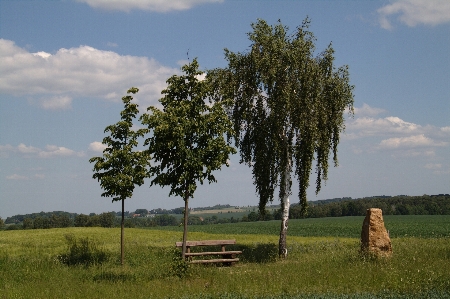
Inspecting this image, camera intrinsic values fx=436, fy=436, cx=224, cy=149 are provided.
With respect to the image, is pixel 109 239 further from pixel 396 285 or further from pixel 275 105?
pixel 396 285

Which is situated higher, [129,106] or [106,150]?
[129,106]

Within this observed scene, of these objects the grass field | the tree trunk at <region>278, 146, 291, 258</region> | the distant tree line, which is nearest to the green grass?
the tree trunk at <region>278, 146, 291, 258</region>

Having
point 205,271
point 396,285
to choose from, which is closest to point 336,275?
point 396,285

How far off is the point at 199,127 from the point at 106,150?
629cm

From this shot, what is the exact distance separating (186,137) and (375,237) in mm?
9857

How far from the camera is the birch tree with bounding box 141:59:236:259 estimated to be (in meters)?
18.2

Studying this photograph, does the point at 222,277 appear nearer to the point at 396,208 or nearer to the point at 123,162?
the point at 123,162

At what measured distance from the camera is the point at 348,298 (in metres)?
11.4

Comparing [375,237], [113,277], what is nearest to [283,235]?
[375,237]

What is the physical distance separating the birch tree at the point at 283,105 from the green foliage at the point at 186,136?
5.86 metres

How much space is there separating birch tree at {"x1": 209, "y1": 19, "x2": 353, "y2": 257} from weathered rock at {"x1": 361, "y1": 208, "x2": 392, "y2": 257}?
5.18m

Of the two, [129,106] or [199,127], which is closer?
[199,127]

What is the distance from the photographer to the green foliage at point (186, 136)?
18156mm

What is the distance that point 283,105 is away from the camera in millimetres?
24281
